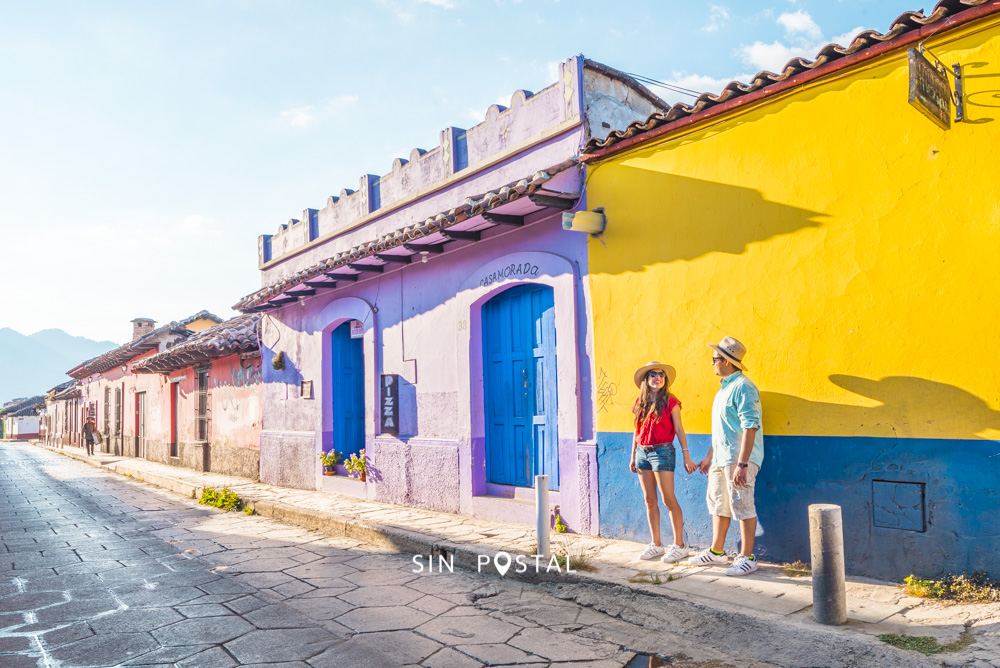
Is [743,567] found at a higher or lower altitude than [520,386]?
lower

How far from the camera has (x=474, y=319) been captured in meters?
8.64

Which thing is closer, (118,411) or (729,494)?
(729,494)

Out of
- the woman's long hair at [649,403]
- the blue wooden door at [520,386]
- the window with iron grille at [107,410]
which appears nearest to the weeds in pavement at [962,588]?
the woman's long hair at [649,403]

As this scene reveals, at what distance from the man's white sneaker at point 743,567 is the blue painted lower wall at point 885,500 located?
38 centimetres

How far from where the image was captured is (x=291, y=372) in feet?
42.2

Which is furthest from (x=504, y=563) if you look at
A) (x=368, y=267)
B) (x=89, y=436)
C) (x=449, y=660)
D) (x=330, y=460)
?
(x=89, y=436)

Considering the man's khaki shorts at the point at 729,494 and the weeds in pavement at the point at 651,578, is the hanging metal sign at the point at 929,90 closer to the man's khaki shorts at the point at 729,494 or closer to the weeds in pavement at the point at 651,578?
the man's khaki shorts at the point at 729,494

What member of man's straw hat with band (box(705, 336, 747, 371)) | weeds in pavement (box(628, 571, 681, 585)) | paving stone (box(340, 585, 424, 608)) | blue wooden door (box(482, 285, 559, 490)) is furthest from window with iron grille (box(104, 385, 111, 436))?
man's straw hat with band (box(705, 336, 747, 371))

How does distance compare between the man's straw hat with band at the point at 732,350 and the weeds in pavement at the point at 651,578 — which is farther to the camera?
the man's straw hat with band at the point at 732,350

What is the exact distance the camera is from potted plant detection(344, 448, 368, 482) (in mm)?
10422

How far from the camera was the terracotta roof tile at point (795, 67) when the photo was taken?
4684mm

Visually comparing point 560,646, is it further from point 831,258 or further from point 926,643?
point 831,258

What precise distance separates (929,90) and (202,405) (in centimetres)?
1678

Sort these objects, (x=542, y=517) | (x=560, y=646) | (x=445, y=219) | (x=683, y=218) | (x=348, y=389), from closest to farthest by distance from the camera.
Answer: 1. (x=560, y=646)
2. (x=542, y=517)
3. (x=683, y=218)
4. (x=445, y=219)
5. (x=348, y=389)
